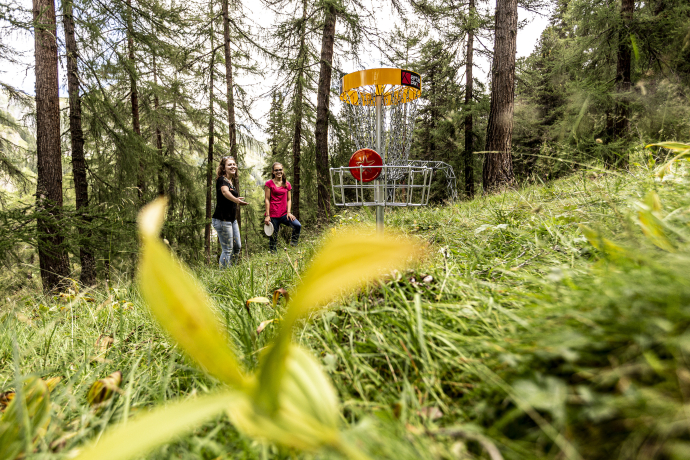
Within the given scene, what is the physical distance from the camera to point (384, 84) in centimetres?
256

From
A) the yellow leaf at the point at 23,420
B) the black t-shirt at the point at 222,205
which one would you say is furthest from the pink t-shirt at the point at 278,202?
the yellow leaf at the point at 23,420

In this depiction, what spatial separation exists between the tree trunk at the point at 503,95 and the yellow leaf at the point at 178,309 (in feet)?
18.5

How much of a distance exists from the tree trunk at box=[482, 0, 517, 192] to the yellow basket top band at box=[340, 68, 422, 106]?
10.0 feet

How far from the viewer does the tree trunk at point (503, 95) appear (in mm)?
5270

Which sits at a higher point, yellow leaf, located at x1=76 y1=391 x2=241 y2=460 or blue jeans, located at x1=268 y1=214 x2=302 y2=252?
yellow leaf, located at x1=76 y1=391 x2=241 y2=460

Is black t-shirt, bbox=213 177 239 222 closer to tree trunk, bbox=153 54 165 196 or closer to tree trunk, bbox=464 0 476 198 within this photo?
tree trunk, bbox=153 54 165 196

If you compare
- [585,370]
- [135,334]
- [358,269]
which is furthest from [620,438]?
[135,334]

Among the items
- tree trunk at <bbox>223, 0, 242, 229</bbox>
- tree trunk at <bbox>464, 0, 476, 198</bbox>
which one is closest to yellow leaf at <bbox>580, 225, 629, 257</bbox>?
tree trunk at <bbox>223, 0, 242, 229</bbox>

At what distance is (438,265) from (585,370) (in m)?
0.94

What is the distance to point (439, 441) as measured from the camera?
0.60 m

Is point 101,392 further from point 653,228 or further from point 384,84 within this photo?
point 384,84

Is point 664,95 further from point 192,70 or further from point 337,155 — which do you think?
point 192,70

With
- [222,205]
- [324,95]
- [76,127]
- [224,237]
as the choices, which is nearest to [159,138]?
[76,127]

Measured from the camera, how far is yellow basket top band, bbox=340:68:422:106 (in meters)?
2.53
